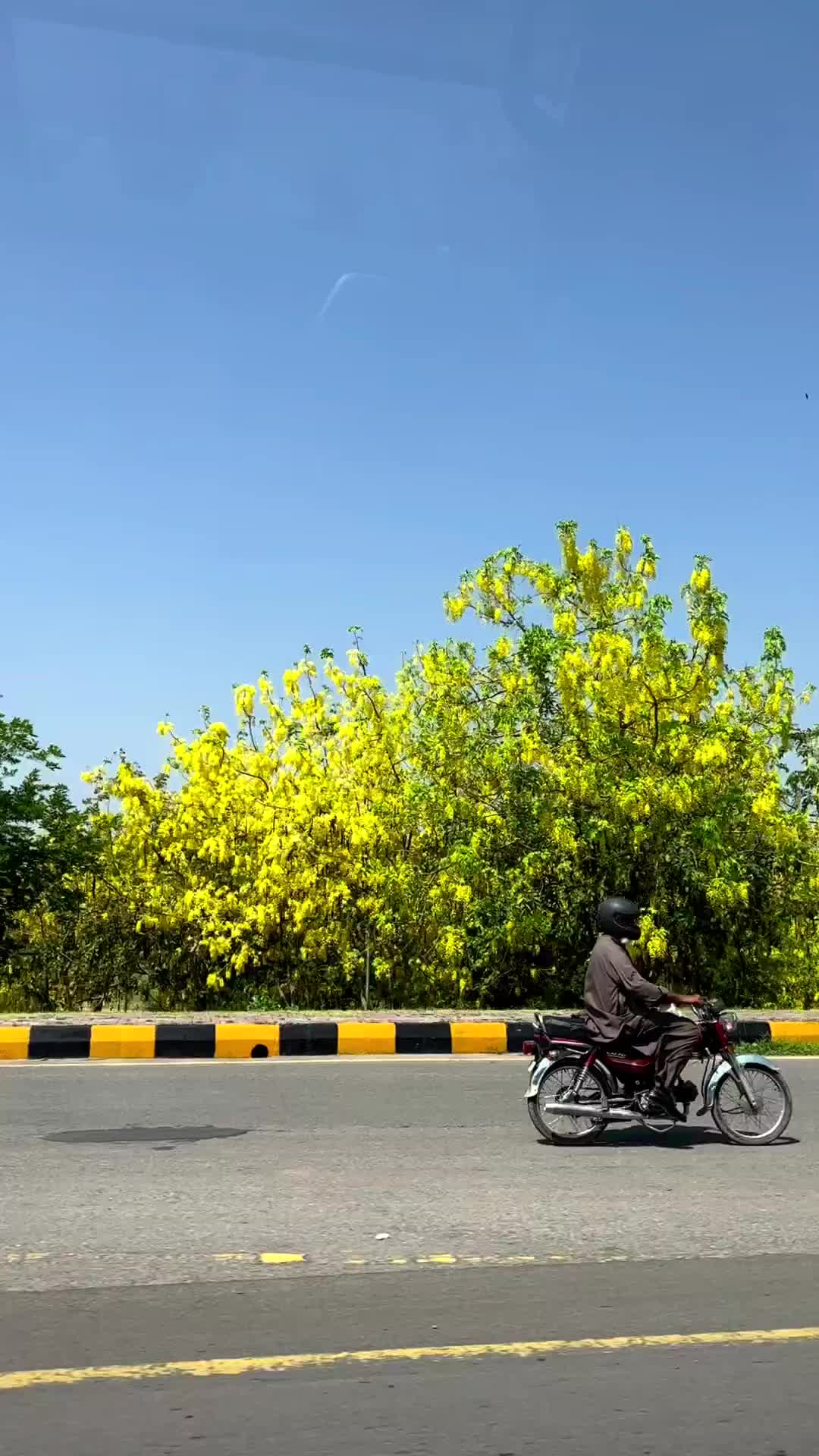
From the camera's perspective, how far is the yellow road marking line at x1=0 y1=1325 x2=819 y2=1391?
13.5 feet

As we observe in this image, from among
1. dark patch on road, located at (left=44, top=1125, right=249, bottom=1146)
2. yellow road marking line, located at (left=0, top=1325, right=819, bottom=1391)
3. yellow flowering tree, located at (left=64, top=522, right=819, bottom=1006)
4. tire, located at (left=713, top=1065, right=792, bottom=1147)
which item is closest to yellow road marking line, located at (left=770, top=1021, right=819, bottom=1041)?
yellow flowering tree, located at (left=64, top=522, right=819, bottom=1006)

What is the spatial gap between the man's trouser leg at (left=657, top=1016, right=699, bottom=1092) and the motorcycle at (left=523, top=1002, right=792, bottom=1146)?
0.05 meters

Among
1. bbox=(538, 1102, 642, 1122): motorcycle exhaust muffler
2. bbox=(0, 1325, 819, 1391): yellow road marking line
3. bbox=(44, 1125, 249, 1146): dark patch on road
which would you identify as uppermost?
bbox=(538, 1102, 642, 1122): motorcycle exhaust muffler

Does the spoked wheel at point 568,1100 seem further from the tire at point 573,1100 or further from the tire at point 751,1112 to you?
the tire at point 751,1112

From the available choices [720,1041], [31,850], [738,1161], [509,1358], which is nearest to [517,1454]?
[509,1358]

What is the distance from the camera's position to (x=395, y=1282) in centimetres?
513

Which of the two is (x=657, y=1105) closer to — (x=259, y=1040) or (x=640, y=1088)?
(x=640, y=1088)

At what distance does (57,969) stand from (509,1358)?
48.9 ft

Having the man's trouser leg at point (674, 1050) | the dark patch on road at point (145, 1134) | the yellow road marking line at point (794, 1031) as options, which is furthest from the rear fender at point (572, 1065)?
the yellow road marking line at point (794, 1031)

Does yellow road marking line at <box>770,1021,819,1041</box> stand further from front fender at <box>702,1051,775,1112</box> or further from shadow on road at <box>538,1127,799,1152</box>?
front fender at <box>702,1051,775,1112</box>

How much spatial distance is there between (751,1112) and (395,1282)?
12.4 feet

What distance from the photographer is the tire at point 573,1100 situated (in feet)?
27.0

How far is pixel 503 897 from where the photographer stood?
1585 centimetres

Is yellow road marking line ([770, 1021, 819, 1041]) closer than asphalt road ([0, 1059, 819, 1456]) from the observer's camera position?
No
